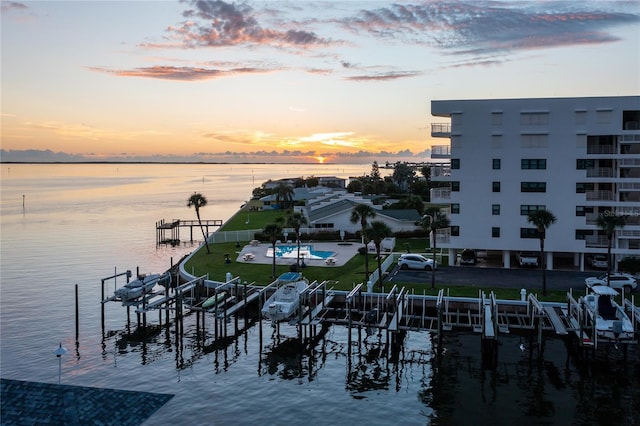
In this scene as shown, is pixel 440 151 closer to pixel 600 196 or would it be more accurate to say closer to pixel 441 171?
pixel 441 171

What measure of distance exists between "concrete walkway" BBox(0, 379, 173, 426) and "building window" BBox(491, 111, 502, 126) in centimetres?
4011

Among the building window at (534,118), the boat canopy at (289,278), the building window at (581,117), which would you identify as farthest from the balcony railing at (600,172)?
the boat canopy at (289,278)

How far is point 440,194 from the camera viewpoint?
54062 millimetres

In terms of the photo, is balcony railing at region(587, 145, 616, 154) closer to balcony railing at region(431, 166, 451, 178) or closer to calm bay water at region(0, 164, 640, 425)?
balcony railing at region(431, 166, 451, 178)

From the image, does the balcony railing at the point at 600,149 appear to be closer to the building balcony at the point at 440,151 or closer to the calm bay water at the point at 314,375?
the building balcony at the point at 440,151

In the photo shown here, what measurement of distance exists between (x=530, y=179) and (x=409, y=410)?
1215 inches

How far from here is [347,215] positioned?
73625 mm

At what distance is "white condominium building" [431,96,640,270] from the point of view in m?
49.2

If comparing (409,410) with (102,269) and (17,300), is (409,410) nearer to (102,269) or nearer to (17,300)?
(17,300)

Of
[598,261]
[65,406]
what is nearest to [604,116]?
[598,261]

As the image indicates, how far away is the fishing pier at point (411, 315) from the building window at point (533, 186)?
13.6 meters

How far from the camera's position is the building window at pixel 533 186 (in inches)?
2002

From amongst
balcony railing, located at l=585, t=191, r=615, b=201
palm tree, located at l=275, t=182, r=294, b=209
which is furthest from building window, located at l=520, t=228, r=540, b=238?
palm tree, located at l=275, t=182, r=294, b=209

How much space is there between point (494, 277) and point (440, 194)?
1047 cm
